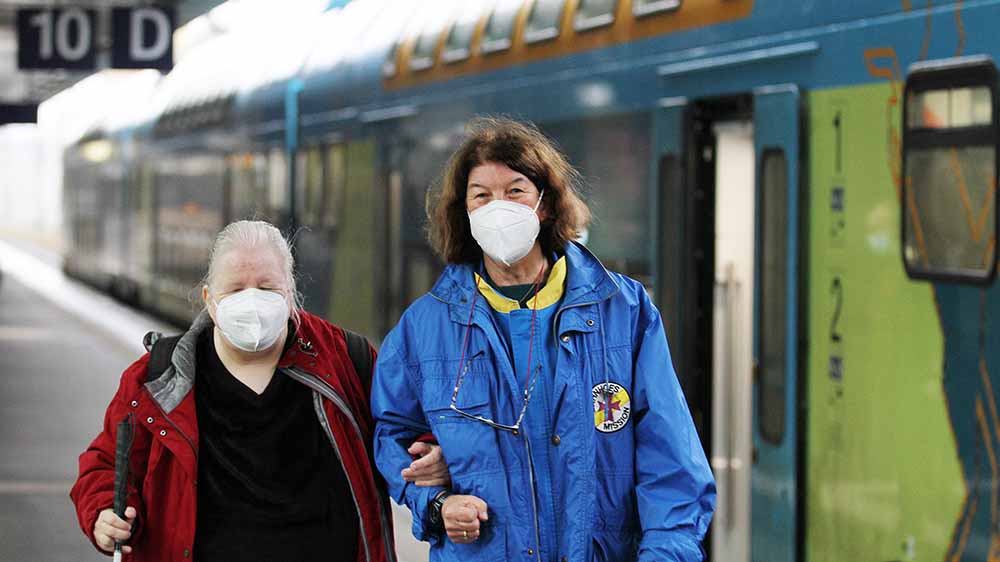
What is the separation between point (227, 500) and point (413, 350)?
0.56m

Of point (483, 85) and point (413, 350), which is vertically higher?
point (483, 85)

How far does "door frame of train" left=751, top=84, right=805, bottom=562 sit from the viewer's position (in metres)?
5.37

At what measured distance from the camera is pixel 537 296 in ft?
10.6

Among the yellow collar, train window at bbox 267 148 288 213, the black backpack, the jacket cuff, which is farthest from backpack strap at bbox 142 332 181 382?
train window at bbox 267 148 288 213

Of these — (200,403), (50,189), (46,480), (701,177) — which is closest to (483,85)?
(701,177)

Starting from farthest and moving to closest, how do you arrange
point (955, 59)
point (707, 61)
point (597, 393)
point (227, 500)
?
1. point (707, 61)
2. point (955, 59)
3. point (227, 500)
4. point (597, 393)

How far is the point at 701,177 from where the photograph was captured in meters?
6.12

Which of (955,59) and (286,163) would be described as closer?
(955,59)

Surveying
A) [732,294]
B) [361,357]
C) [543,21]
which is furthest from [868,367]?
[543,21]

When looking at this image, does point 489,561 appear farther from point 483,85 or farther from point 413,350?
point 483,85

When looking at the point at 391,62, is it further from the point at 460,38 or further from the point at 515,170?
the point at 515,170

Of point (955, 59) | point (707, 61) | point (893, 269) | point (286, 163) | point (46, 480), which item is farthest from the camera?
point (286, 163)

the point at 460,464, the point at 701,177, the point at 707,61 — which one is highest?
the point at 707,61

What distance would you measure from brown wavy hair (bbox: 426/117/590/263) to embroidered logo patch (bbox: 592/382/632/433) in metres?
0.35
